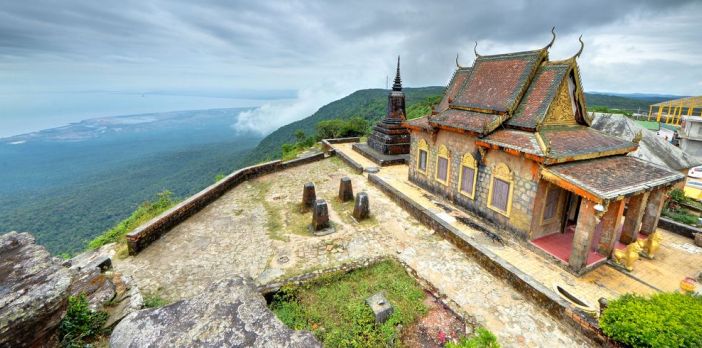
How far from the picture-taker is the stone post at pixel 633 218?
32.4 ft

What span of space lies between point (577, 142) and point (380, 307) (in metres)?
8.94

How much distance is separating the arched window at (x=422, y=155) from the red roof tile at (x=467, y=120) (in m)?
1.48

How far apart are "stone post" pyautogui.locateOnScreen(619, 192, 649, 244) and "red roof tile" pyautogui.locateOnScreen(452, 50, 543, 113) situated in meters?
4.85

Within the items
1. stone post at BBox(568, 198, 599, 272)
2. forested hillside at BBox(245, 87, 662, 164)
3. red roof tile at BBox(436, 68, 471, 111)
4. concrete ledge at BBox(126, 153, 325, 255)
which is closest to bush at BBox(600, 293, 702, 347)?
stone post at BBox(568, 198, 599, 272)

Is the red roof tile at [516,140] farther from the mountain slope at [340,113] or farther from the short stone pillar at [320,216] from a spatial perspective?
the mountain slope at [340,113]

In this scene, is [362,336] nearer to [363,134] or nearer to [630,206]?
[630,206]

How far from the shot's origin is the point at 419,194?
604 inches

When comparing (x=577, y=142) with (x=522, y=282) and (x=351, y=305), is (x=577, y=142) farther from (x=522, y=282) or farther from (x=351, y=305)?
(x=351, y=305)

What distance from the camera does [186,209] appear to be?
12.5 metres

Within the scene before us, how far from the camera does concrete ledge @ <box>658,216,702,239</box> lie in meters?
11.1

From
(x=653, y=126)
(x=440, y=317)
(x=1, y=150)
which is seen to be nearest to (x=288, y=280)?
(x=440, y=317)

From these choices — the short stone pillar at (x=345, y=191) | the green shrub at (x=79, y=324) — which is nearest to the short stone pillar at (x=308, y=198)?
the short stone pillar at (x=345, y=191)

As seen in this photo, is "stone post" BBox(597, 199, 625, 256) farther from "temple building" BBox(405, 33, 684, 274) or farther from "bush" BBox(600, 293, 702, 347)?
"bush" BBox(600, 293, 702, 347)

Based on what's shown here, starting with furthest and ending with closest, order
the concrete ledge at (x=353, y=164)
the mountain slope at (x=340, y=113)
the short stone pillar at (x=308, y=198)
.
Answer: the mountain slope at (x=340, y=113), the concrete ledge at (x=353, y=164), the short stone pillar at (x=308, y=198)
